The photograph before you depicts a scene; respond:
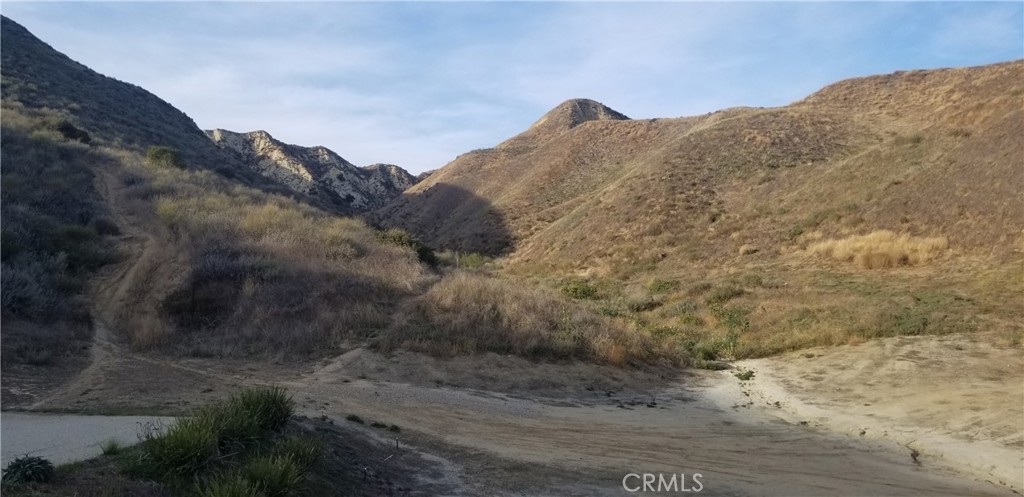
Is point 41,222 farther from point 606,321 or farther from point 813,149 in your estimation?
point 813,149

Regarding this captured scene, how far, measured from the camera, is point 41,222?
2097 centimetres

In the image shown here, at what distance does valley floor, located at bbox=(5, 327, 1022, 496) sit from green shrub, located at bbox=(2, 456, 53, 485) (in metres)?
2.79

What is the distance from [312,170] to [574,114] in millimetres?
35629

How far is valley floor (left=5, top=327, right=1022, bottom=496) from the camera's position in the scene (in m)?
8.32

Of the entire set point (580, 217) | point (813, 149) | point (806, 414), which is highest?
point (813, 149)

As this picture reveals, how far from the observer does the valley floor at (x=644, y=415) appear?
832cm

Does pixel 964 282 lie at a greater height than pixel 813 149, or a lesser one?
lesser

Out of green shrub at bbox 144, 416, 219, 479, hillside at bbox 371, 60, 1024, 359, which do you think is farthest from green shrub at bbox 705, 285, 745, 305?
green shrub at bbox 144, 416, 219, 479

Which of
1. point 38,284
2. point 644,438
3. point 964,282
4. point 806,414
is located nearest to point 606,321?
point 806,414

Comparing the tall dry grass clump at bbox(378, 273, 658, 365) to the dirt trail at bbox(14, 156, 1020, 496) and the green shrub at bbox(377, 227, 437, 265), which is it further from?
the green shrub at bbox(377, 227, 437, 265)

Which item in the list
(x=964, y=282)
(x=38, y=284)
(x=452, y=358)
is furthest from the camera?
(x=964, y=282)

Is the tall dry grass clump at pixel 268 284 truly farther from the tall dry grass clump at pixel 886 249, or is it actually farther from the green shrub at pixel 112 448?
the tall dry grass clump at pixel 886 249

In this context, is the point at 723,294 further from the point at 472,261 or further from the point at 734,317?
the point at 472,261

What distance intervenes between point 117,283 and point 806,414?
62.8ft
